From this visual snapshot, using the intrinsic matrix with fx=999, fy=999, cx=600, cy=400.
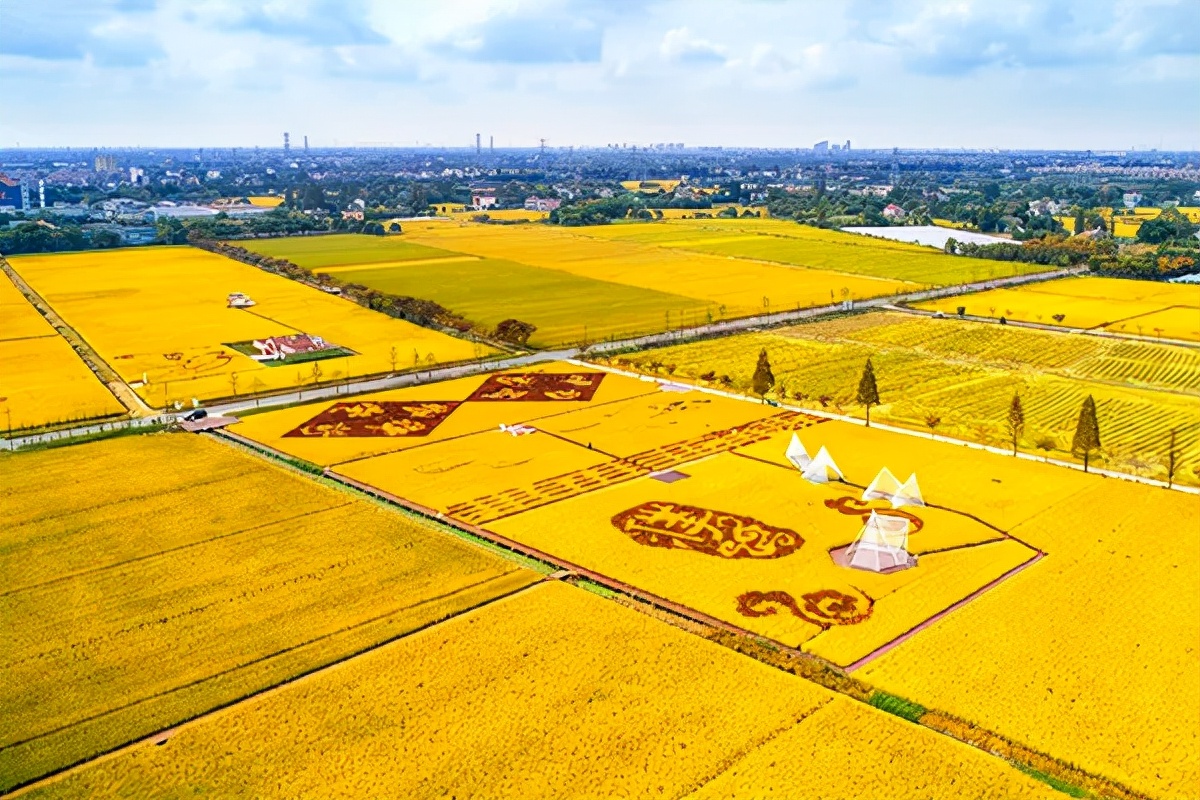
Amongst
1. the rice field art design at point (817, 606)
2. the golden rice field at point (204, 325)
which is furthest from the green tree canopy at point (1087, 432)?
the golden rice field at point (204, 325)

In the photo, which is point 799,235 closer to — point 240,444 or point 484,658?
point 240,444

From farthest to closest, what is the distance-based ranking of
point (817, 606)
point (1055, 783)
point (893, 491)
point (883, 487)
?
point (883, 487) → point (893, 491) → point (817, 606) → point (1055, 783)

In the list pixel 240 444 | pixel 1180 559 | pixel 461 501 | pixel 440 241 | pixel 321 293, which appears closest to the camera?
pixel 1180 559

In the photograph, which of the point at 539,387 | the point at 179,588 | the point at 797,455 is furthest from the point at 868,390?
the point at 179,588

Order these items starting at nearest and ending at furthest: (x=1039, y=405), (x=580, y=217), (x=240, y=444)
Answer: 1. (x=240, y=444)
2. (x=1039, y=405)
3. (x=580, y=217)

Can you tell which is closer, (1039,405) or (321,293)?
(1039,405)

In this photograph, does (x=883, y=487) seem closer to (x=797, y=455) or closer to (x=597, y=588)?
(x=797, y=455)

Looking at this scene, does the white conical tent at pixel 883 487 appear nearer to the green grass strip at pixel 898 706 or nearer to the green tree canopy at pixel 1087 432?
the green tree canopy at pixel 1087 432

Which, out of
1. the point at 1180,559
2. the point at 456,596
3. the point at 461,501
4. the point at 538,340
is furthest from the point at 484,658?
the point at 538,340
